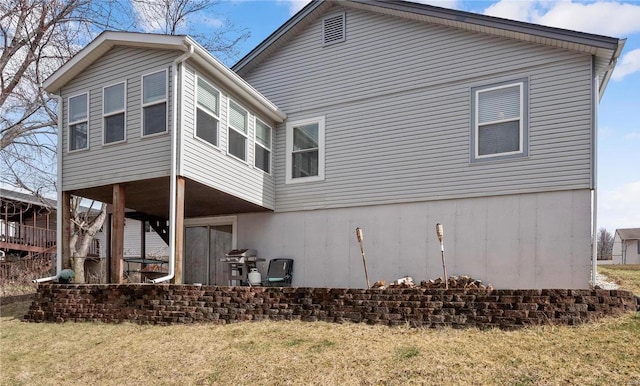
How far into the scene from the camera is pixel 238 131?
10.2 m

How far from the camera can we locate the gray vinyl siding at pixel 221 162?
28.5 feet

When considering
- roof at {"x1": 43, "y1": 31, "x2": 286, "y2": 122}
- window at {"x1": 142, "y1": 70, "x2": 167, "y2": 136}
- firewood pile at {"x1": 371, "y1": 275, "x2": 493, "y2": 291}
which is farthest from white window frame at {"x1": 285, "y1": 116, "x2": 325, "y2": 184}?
window at {"x1": 142, "y1": 70, "x2": 167, "y2": 136}

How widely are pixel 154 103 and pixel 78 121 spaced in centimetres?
216

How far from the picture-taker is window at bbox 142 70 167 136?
8836 millimetres

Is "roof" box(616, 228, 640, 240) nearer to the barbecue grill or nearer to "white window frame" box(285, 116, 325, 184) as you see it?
"white window frame" box(285, 116, 325, 184)

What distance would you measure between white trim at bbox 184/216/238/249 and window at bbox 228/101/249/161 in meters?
2.05

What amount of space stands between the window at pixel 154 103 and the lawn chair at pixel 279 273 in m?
3.77

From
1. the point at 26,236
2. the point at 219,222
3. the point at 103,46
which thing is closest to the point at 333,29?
the point at 103,46

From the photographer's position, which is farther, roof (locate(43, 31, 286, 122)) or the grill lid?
the grill lid

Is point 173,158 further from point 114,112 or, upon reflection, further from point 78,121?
point 78,121

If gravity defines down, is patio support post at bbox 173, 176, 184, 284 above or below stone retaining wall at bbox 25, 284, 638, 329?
above

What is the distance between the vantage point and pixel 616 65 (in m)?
8.96

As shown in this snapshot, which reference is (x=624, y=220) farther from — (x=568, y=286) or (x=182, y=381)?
(x=182, y=381)

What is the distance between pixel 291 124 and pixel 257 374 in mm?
6695
